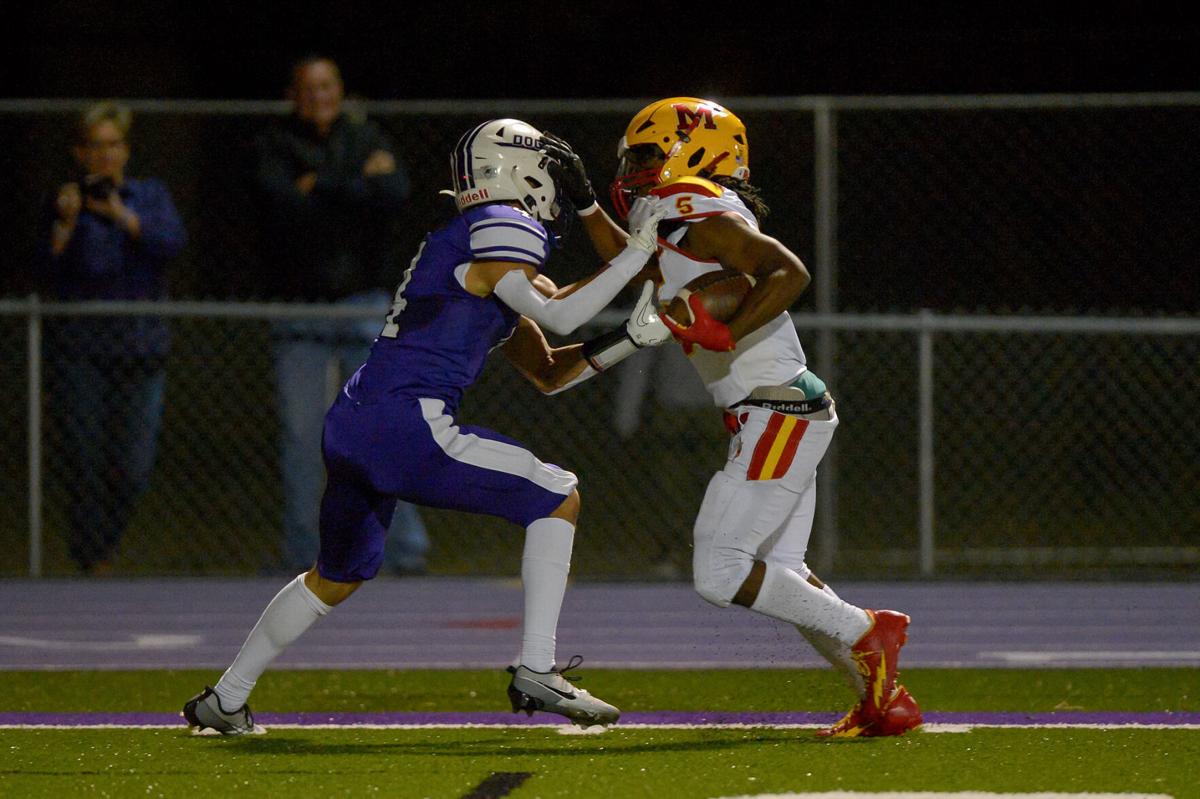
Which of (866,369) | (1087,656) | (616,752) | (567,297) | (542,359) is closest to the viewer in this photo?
(616,752)

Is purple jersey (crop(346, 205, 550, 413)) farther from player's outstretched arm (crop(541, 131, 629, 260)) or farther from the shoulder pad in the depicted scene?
the shoulder pad

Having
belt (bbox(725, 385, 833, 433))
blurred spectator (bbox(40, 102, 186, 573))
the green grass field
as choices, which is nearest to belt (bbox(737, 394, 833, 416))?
belt (bbox(725, 385, 833, 433))

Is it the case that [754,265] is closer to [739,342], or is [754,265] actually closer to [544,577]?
[739,342]

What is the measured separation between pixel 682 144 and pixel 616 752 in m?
1.72

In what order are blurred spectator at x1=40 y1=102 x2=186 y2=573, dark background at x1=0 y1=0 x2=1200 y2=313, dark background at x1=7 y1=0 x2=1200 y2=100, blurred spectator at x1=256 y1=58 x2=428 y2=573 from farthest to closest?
dark background at x1=7 y1=0 x2=1200 y2=100, dark background at x1=0 y1=0 x2=1200 y2=313, blurred spectator at x1=40 y1=102 x2=186 y2=573, blurred spectator at x1=256 y1=58 x2=428 y2=573

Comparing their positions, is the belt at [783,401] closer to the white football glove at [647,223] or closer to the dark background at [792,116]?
the white football glove at [647,223]

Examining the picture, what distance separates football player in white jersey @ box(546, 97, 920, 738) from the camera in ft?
18.0

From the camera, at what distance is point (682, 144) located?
574 cm

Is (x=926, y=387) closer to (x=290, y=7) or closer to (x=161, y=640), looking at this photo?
(x=161, y=640)

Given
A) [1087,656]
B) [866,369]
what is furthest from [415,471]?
[866,369]

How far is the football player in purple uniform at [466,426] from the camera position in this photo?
550 centimetres

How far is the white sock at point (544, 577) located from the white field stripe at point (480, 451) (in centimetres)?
12

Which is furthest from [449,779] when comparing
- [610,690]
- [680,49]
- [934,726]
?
[680,49]

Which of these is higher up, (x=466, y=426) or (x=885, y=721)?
(x=466, y=426)
